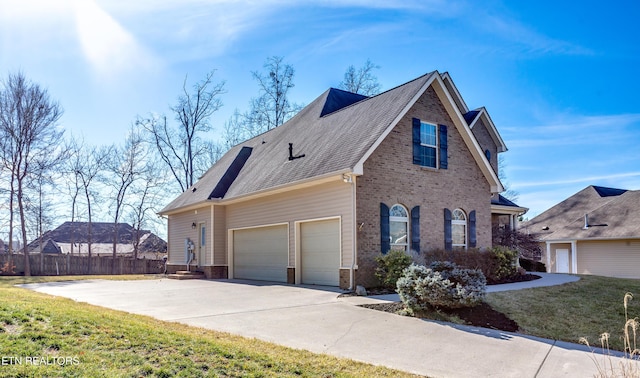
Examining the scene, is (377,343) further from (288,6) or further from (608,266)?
(608,266)

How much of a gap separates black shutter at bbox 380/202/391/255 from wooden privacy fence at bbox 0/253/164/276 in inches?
832

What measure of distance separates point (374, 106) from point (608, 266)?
18255 mm

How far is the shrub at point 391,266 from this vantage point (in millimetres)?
12625

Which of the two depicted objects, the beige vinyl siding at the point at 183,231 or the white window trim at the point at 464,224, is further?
the beige vinyl siding at the point at 183,231

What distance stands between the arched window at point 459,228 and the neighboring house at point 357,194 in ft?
0.13

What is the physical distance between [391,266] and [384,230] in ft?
4.90

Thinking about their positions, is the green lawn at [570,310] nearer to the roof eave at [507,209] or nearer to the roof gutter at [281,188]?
the roof gutter at [281,188]

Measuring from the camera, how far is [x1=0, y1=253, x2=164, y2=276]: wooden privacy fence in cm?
2678

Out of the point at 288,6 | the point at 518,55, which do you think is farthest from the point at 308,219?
the point at 518,55

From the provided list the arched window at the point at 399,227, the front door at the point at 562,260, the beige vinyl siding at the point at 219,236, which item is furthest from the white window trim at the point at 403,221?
the front door at the point at 562,260

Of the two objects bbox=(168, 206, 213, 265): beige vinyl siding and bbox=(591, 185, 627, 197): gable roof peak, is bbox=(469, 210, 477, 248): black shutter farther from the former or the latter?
bbox=(591, 185, 627, 197): gable roof peak

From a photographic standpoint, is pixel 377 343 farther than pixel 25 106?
No

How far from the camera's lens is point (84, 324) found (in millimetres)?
6383

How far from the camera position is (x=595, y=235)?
26.6 metres
